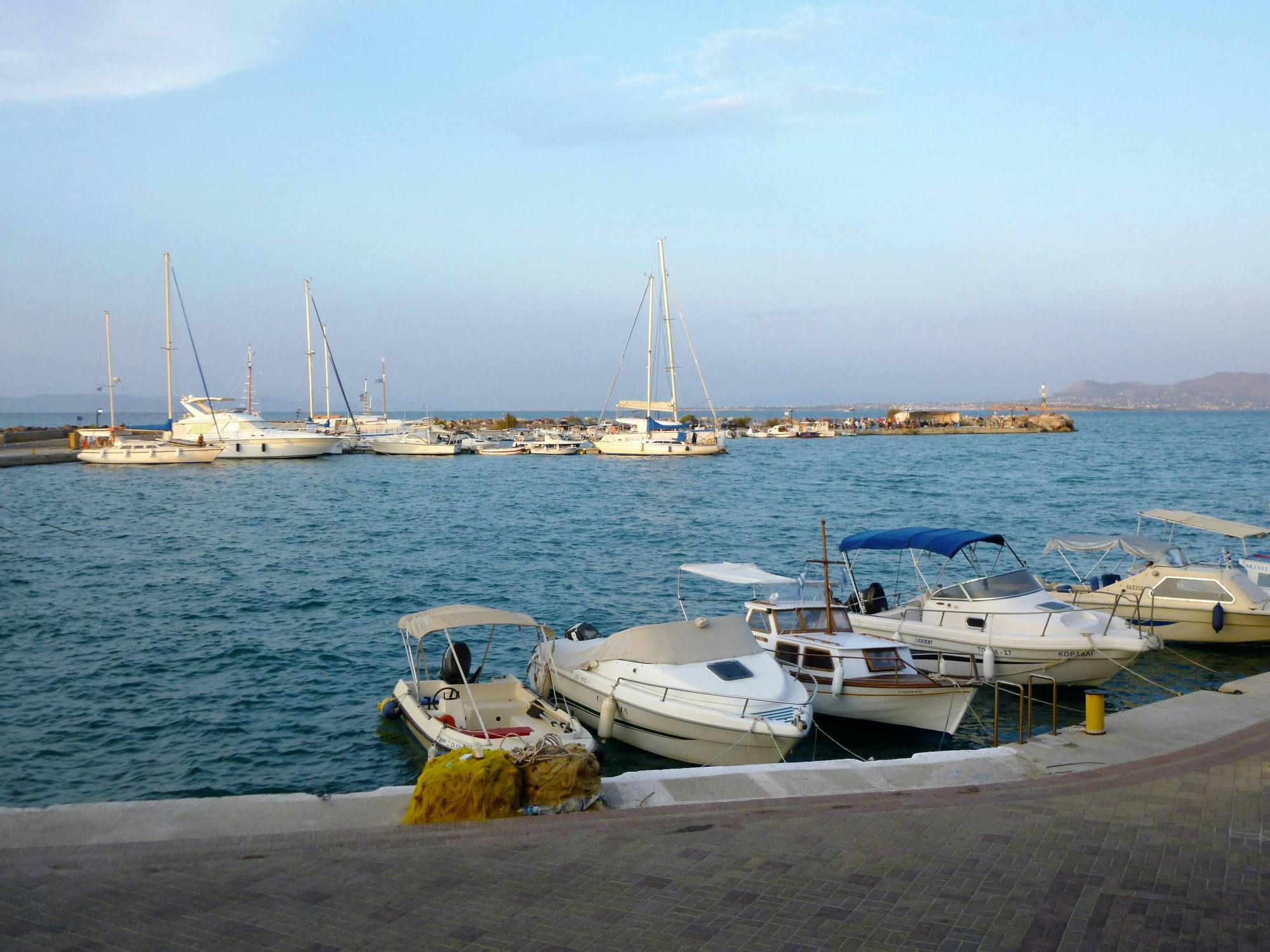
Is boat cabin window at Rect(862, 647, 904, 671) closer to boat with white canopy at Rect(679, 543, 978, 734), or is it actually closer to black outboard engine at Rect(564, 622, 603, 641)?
boat with white canopy at Rect(679, 543, 978, 734)

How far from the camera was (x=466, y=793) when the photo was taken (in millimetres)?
9453

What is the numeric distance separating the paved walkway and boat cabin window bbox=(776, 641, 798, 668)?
685 centimetres

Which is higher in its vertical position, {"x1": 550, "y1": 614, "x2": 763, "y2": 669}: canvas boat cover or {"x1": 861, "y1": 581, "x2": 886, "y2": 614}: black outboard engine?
{"x1": 550, "y1": 614, "x2": 763, "y2": 669}: canvas boat cover

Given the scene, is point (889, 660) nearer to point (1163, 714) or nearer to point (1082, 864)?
point (1163, 714)

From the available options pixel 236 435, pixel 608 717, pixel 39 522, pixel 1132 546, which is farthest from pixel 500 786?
pixel 236 435

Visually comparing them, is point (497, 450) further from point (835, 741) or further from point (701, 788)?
point (701, 788)

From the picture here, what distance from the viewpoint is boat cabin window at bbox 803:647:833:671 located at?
16.4m

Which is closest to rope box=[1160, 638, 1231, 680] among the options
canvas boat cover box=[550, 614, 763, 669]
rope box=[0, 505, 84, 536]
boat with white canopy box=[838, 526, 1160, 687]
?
boat with white canopy box=[838, 526, 1160, 687]

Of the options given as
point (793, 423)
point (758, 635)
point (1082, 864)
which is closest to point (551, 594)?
point (758, 635)

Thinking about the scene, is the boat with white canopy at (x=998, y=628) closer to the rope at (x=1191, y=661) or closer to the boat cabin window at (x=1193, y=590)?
the rope at (x=1191, y=661)

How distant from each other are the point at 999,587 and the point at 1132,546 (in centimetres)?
552

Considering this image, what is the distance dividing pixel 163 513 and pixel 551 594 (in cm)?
3095

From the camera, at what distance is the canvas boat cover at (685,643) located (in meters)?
15.3

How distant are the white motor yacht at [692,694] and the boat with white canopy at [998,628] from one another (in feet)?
16.0
